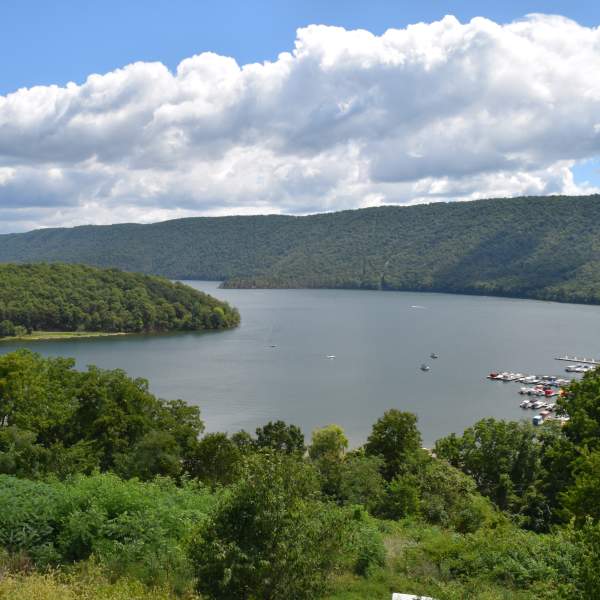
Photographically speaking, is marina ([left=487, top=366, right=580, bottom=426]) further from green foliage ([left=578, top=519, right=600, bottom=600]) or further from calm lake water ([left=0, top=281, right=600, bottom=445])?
green foliage ([left=578, top=519, right=600, bottom=600])

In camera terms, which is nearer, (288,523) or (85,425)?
(288,523)

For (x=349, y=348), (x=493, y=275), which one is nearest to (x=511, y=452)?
(x=349, y=348)

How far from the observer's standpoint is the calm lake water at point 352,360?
53.8 metres

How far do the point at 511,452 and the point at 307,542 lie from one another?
19.3 meters

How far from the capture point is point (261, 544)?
27.3 ft

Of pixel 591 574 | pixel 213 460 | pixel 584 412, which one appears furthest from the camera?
pixel 213 460

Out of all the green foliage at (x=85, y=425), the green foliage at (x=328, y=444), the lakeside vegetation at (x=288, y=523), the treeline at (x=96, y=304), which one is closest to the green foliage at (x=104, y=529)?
the lakeside vegetation at (x=288, y=523)

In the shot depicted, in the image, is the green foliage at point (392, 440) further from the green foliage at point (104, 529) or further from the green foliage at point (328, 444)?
the green foliage at point (104, 529)

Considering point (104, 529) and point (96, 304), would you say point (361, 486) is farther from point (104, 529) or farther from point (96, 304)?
point (96, 304)

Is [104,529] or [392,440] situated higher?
[104,529]

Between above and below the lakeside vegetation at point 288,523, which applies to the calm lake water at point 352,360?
below

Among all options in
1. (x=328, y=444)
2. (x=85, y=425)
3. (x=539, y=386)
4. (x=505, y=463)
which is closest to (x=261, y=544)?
(x=505, y=463)

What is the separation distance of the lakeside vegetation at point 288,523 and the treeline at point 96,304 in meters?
83.0

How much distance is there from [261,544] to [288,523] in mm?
425
